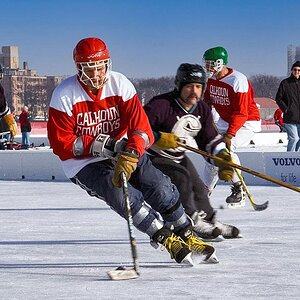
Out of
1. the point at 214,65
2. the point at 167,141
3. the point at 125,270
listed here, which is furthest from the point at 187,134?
the point at 214,65

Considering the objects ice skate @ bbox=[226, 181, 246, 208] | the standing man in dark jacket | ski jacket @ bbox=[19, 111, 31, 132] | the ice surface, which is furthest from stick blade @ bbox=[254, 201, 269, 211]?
ski jacket @ bbox=[19, 111, 31, 132]

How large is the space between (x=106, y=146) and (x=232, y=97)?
3.49 m

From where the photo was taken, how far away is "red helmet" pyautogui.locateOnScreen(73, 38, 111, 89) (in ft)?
15.5

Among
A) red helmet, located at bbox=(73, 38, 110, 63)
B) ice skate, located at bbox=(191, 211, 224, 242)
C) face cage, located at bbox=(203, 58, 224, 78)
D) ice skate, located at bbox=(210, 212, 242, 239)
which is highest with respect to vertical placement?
red helmet, located at bbox=(73, 38, 110, 63)

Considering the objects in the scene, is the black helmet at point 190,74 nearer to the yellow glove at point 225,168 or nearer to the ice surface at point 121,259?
the yellow glove at point 225,168

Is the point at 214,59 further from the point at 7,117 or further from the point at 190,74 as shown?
the point at 7,117

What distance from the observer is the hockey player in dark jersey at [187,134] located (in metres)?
5.61

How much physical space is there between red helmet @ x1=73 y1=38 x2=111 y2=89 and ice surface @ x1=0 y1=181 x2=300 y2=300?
3.36 feet

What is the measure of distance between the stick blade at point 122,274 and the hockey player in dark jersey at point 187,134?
1165 mm

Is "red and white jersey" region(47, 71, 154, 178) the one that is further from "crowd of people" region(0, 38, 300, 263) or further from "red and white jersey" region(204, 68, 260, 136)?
"red and white jersey" region(204, 68, 260, 136)

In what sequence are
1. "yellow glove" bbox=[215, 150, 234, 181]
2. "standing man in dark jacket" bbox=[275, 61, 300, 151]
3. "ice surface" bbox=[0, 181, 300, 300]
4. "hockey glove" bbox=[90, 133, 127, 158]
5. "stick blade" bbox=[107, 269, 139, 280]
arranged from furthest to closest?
"standing man in dark jacket" bbox=[275, 61, 300, 151], "yellow glove" bbox=[215, 150, 234, 181], "hockey glove" bbox=[90, 133, 127, 158], "stick blade" bbox=[107, 269, 139, 280], "ice surface" bbox=[0, 181, 300, 300]

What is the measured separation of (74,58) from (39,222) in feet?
9.49

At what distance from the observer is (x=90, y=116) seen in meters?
4.77

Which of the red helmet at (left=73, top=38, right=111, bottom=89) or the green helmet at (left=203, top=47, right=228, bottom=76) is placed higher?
Result: the red helmet at (left=73, top=38, right=111, bottom=89)
